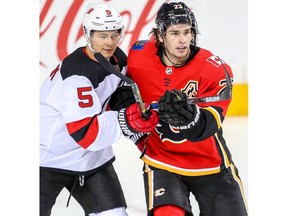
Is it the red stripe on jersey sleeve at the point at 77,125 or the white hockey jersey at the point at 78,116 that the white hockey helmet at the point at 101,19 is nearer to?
the white hockey jersey at the point at 78,116

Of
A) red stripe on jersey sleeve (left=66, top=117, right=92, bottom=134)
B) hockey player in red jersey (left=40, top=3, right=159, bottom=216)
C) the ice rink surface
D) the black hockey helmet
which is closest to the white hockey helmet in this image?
hockey player in red jersey (left=40, top=3, right=159, bottom=216)

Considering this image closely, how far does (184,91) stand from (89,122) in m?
0.33

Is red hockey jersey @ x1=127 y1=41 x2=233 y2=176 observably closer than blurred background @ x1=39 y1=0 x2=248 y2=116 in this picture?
Yes

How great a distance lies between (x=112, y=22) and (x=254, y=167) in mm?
671

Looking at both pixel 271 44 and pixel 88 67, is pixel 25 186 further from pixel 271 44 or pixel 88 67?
pixel 271 44

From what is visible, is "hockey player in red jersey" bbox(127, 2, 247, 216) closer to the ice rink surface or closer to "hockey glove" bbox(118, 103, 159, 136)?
"hockey glove" bbox(118, 103, 159, 136)

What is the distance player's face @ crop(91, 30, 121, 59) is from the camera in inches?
98.4

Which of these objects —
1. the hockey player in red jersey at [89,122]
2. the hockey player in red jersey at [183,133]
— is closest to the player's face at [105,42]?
the hockey player in red jersey at [89,122]

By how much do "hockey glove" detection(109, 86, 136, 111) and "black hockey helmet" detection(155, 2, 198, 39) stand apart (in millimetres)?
232

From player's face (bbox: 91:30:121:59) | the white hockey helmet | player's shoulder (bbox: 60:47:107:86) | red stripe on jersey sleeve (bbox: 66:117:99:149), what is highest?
the white hockey helmet

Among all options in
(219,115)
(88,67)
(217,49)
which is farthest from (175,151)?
(217,49)

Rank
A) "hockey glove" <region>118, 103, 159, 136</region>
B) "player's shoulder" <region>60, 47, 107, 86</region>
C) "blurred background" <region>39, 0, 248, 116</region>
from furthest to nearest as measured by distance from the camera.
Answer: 1. "blurred background" <region>39, 0, 248, 116</region>
2. "player's shoulder" <region>60, 47, 107, 86</region>
3. "hockey glove" <region>118, 103, 159, 136</region>

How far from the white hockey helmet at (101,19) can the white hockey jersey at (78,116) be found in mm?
97

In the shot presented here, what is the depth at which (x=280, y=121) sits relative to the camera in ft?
8.36
